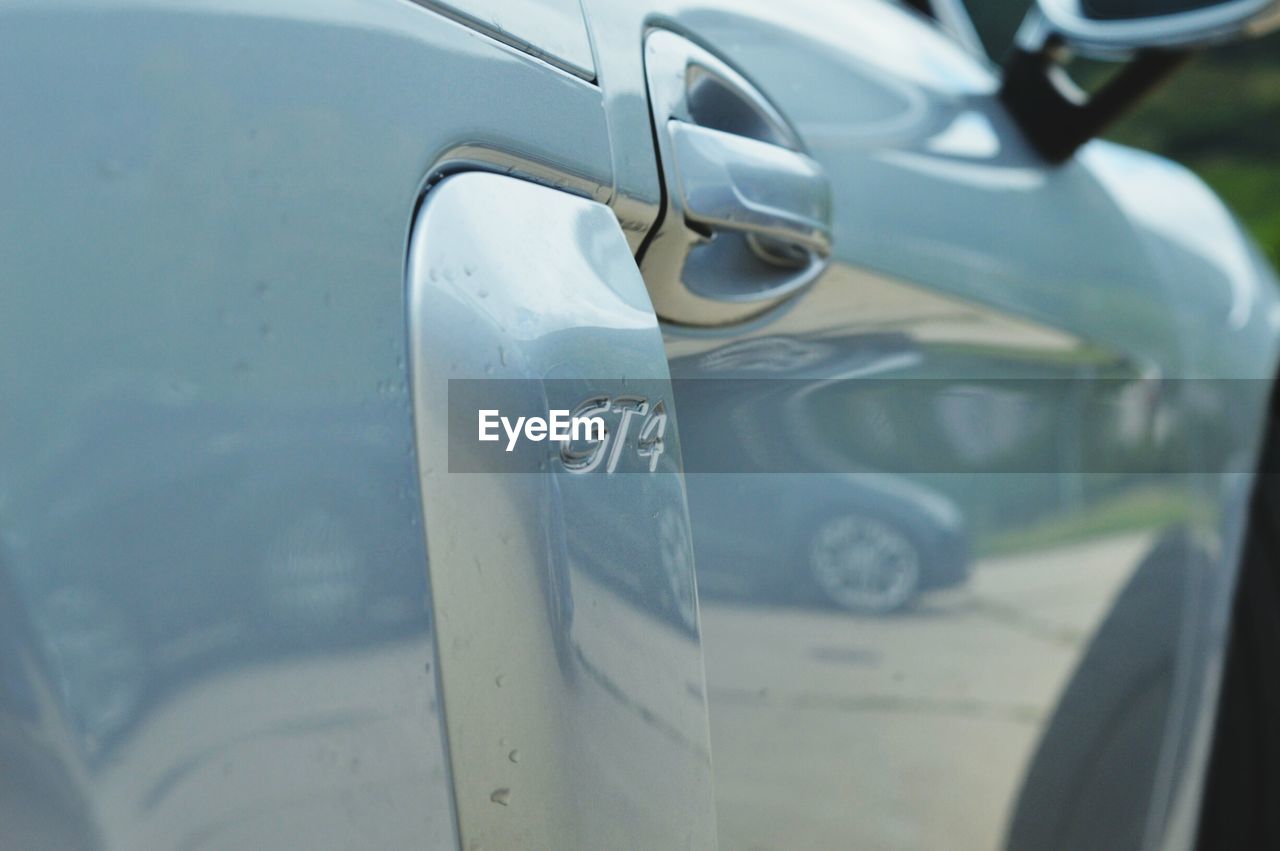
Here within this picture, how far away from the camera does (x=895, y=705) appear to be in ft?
→ 3.92

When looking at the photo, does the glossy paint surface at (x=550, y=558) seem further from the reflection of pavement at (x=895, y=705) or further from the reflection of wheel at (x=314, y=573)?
the reflection of pavement at (x=895, y=705)

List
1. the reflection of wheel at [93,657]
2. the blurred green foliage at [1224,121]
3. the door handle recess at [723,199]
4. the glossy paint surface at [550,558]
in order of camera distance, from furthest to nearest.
A: the blurred green foliage at [1224,121] → the door handle recess at [723,199] → the glossy paint surface at [550,558] → the reflection of wheel at [93,657]

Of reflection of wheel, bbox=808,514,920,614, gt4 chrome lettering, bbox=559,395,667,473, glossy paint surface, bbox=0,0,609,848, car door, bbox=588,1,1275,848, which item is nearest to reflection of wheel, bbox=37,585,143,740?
glossy paint surface, bbox=0,0,609,848

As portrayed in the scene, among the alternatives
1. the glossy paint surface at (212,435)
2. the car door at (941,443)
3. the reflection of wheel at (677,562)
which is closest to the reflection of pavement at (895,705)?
the car door at (941,443)

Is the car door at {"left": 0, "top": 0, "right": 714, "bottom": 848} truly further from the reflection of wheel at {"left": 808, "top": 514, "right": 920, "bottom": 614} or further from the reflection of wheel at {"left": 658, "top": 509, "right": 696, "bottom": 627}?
the reflection of wheel at {"left": 808, "top": 514, "right": 920, "bottom": 614}

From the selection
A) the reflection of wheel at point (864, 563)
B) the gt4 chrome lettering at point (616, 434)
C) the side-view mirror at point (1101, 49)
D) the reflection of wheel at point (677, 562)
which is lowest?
the reflection of wheel at point (864, 563)

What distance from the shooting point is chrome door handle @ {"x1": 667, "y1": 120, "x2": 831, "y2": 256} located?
3.13 feet

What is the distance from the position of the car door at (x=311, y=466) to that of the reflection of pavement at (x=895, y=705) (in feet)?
0.81

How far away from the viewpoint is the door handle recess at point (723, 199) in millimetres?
946

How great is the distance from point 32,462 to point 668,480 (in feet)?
1.26

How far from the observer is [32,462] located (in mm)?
518

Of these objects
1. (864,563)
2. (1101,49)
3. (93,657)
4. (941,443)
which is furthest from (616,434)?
(1101,49)

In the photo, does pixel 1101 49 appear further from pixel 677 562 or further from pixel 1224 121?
pixel 1224 121

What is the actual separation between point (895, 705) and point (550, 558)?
0.60 metres
